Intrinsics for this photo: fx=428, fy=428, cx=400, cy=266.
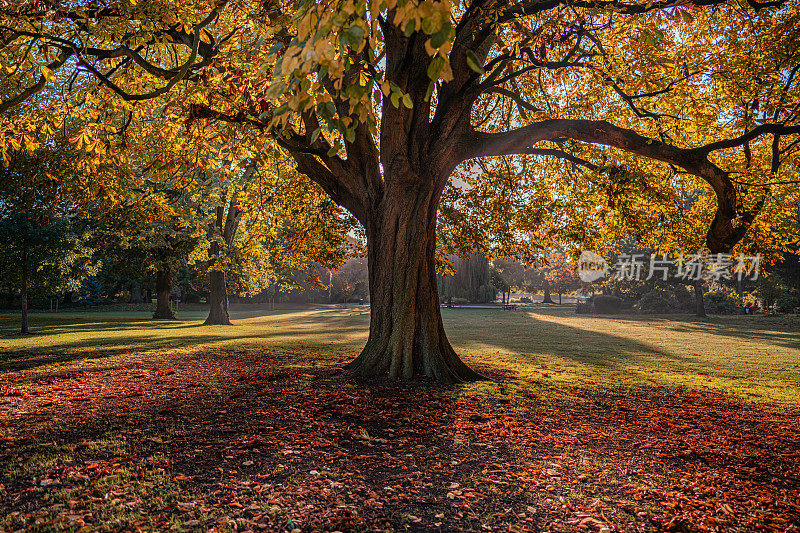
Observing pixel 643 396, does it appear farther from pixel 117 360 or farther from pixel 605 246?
pixel 117 360

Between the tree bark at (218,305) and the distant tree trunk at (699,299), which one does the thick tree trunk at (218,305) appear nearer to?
the tree bark at (218,305)

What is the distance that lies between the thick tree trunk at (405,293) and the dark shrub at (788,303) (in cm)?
4542

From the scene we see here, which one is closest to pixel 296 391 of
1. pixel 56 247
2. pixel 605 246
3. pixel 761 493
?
pixel 761 493

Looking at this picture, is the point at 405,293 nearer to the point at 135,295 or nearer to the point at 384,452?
the point at 384,452

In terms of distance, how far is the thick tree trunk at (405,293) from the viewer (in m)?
7.96

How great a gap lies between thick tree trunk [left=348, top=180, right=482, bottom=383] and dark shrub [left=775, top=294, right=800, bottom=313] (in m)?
45.4

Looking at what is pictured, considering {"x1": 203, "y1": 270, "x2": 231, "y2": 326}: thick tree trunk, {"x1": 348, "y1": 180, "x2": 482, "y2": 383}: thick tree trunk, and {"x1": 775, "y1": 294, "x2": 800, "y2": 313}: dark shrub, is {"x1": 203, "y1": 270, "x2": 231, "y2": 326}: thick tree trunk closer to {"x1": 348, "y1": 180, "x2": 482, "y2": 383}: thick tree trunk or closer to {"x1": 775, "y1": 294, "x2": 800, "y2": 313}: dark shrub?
{"x1": 348, "y1": 180, "x2": 482, "y2": 383}: thick tree trunk

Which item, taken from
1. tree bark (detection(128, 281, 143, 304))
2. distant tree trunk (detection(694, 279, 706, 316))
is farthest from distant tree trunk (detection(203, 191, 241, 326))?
distant tree trunk (detection(694, 279, 706, 316))

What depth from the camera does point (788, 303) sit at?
127ft

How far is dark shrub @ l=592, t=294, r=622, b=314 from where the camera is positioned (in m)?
44.4

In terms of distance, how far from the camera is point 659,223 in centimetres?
1132

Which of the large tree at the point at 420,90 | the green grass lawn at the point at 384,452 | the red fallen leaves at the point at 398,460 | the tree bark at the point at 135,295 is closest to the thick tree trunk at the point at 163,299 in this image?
the tree bark at the point at 135,295

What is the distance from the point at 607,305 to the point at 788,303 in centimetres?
1481

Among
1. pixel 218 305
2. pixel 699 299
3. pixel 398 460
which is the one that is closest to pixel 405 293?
pixel 398 460
